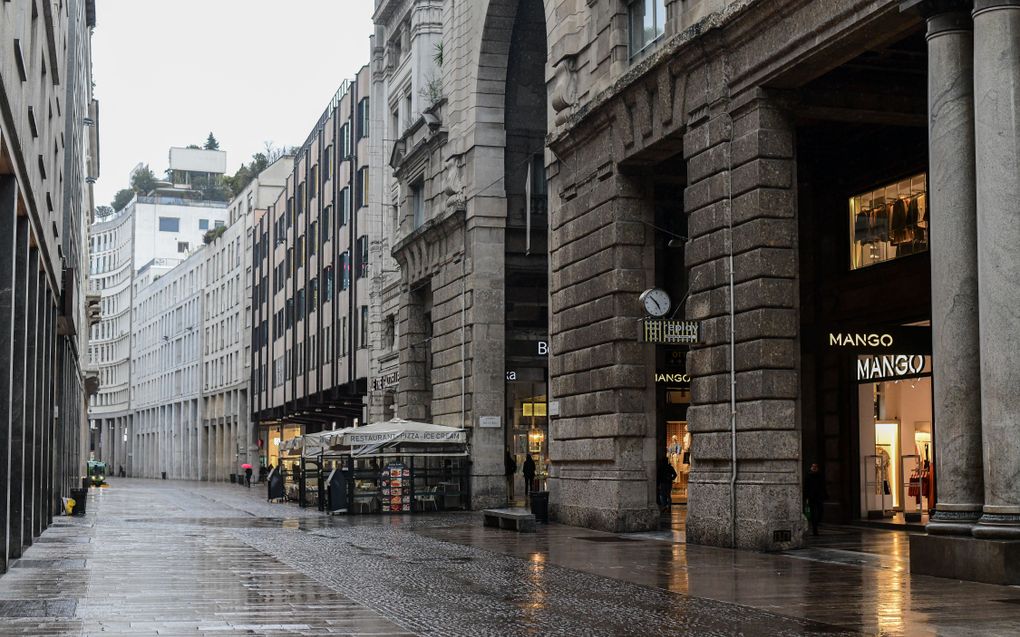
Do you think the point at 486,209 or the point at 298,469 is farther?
the point at 298,469

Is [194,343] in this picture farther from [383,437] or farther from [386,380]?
[383,437]

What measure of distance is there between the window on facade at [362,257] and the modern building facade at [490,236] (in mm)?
16897

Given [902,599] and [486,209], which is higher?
[486,209]

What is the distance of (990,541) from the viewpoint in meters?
16.9

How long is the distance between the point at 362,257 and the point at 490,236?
75.9 feet

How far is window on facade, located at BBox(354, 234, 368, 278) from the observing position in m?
64.9

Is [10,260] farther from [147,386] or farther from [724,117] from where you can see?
[147,386]

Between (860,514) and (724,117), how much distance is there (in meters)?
10.5

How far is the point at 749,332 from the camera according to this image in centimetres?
2377

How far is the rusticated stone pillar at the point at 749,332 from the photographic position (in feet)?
76.0

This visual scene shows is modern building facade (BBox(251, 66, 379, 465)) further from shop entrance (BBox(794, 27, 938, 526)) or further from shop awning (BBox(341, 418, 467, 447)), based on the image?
shop entrance (BBox(794, 27, 938, 526))

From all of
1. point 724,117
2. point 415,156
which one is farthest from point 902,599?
point 415,156

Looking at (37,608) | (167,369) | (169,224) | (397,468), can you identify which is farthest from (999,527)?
(169,224)

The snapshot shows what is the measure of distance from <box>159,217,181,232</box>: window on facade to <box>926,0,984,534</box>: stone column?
14675 cm
